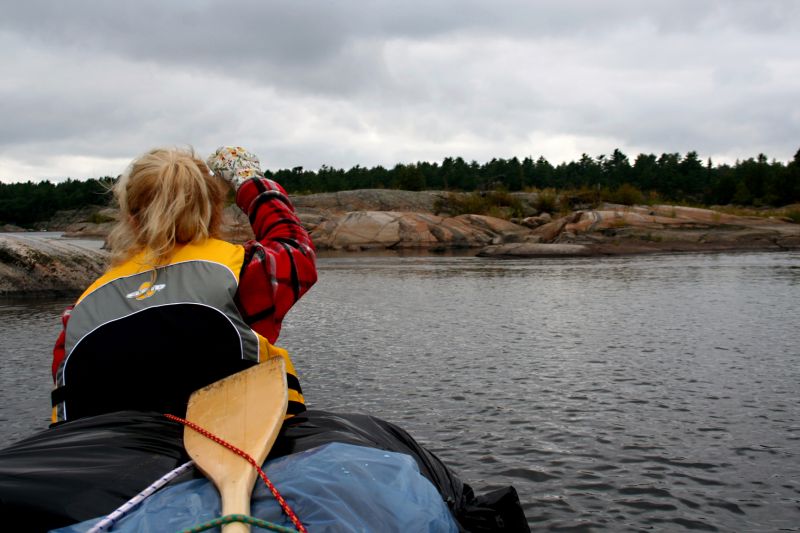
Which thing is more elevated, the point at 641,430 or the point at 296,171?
the point at 296,171

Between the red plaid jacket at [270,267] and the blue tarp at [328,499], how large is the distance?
2.55 feet

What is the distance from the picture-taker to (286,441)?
271 cm

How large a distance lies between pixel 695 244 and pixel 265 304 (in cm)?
3623

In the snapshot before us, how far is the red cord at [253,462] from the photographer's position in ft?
6.68

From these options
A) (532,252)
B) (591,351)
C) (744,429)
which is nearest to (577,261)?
(532,252)

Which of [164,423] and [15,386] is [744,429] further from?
A: [15,386]

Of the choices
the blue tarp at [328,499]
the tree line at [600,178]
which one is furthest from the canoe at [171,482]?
the tree line at [600,178]

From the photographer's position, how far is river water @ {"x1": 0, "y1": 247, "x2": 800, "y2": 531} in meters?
5.02

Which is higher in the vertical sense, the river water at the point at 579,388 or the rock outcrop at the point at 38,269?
the rock outcrop at the point at 38,269

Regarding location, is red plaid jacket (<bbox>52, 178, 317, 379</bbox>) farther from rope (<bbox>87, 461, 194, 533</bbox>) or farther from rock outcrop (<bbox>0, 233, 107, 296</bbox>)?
rock outcrop (<bbox>0, 233, 107, 296</bbox>)

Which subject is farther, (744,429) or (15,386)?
(15,386)

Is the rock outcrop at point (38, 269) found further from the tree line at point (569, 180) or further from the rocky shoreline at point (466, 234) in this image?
the tree line at point (569, 180)

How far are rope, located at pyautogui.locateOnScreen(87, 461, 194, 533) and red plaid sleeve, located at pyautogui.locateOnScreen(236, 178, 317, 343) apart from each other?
80 centimetres

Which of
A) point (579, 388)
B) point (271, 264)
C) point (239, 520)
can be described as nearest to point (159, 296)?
point (271, 264)
